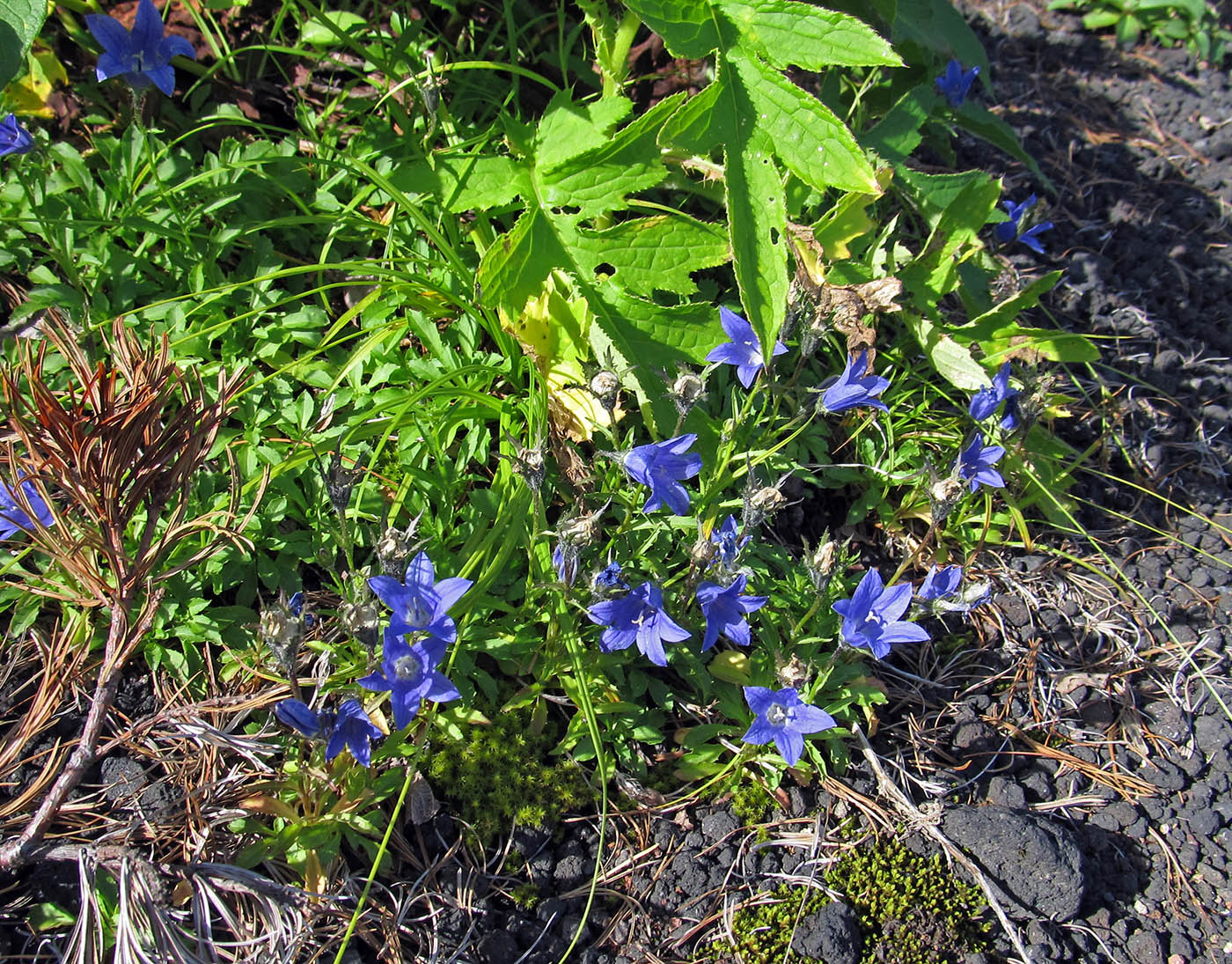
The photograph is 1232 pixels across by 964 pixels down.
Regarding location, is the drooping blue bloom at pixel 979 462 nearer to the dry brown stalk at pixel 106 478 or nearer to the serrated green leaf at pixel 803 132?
the serrated green leaf at pixel 803 132

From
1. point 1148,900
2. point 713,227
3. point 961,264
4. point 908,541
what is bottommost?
point 1148,900

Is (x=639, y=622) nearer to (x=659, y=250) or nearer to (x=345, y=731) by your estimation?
(x=345, y=731)

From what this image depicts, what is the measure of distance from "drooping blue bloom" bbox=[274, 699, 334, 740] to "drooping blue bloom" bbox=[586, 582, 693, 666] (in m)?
0.53

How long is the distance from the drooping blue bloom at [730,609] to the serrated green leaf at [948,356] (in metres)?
0.98

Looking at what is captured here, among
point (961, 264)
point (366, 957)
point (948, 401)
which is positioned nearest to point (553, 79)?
point (961, 264)

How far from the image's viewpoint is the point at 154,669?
6.54 feet

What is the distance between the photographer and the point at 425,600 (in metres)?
1.65

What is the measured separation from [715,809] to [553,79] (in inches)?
86.3

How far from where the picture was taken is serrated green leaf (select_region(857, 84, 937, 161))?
2.63 m

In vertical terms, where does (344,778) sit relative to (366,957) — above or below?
above

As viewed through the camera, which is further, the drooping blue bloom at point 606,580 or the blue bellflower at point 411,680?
the drooping blue bloom at point 606,580

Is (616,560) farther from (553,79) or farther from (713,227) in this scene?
(553,79)

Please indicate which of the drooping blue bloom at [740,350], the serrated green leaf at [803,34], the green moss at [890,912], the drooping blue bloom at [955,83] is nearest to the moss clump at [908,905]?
the green moss at [890,912]

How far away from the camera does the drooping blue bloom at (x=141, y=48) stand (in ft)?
7.46
